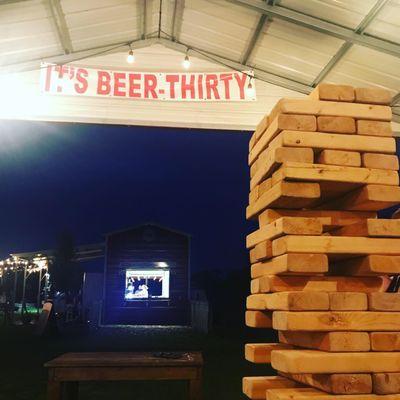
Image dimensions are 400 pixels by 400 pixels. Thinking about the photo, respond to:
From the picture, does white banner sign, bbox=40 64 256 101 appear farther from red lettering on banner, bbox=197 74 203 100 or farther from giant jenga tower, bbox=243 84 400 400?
giant jenga tower, bbox=243 84 400 400

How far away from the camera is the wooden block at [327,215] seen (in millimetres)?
3514

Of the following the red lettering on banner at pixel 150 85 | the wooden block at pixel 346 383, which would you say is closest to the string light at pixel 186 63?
the red lettering on banner at pixel 150 85

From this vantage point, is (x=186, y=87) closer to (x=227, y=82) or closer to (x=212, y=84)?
(x=212, y=84)

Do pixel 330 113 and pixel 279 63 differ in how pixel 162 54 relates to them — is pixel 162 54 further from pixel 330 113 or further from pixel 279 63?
pixel 330 113

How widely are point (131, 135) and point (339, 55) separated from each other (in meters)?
40.4

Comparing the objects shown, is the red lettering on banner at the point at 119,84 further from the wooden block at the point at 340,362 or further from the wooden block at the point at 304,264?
the wooden block at the point at 340,362

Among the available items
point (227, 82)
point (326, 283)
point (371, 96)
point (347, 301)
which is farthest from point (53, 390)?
point (227, 82)

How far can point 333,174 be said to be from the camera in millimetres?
3357

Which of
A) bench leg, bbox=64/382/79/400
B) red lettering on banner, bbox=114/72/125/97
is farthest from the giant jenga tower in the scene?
red lettering on banner, bbox=114/72/125/97

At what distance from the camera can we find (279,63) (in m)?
8.97

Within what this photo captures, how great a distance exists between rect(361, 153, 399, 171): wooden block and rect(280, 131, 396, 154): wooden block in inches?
1.7

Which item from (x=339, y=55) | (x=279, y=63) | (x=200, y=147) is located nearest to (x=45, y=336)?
(x=279, y=63)

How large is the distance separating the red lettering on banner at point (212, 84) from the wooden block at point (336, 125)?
603cm

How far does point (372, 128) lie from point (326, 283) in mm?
1281
